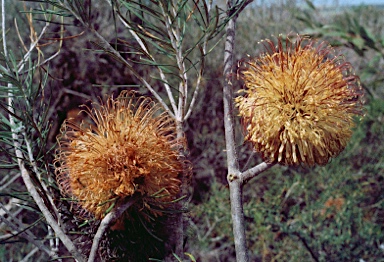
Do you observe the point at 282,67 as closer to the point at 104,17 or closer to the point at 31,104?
the point at 31,104

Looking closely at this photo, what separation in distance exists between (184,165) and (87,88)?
1.82 metres

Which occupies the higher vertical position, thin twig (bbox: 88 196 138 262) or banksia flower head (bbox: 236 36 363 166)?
banksia flower head (bbox: 236 36 363 166)

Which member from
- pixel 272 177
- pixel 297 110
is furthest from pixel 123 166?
pixel 272 177

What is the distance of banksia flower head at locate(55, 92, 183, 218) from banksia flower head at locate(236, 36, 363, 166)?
0.10m

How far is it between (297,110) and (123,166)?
7.5 inches

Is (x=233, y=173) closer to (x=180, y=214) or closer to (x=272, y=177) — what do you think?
(x=180, y=214)

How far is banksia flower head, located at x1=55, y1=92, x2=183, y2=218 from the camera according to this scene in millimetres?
515

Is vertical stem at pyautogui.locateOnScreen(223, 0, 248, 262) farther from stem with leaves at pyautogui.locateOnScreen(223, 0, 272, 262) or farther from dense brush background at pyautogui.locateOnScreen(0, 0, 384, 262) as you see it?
dense brush background at pyautogui.locateOnScreen(0, 0, 384, 262)

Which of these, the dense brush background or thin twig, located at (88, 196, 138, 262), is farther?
the dense brush background

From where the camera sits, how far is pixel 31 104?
0.57m

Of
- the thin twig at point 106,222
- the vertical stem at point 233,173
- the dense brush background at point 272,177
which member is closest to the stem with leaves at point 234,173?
the vertical stem at point 233,173

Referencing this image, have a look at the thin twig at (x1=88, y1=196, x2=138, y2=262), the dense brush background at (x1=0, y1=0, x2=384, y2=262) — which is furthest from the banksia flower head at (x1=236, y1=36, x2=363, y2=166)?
the dense brush background at (x1=0, y1=0, x2=384, y2=262)

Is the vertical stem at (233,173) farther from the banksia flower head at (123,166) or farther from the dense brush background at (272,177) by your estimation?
the dense brush background at (272,177)

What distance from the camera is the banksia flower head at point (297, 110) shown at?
51 centimetres
